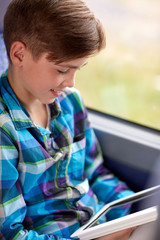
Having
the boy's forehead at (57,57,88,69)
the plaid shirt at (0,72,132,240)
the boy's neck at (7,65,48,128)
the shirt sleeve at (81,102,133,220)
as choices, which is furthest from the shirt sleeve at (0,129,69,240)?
the shirt sleeve at (81,102,133,220)

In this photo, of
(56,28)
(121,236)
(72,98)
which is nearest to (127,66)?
(72,98)

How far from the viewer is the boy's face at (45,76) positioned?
90cm

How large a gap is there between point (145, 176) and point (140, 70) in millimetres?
436

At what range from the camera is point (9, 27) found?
913 mm

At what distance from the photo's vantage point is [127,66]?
139cm

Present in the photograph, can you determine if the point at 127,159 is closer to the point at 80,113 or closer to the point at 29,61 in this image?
the point at 80,113

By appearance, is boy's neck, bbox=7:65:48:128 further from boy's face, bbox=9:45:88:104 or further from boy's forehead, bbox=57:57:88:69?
boy's forehead, bbox=57:57:88:69

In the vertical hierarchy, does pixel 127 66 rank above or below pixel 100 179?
above

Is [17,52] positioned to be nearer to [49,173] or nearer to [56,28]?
[56,28]

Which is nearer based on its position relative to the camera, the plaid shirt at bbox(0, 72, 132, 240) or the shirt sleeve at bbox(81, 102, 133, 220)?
the plaid shirt at bbox(0, 72, 132, 240)

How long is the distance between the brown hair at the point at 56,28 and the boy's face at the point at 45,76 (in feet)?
0.08

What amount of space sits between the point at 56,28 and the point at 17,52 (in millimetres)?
135

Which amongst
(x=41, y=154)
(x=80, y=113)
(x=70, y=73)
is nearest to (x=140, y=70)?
(x=80, y=113)

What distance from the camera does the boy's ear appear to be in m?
0.88
